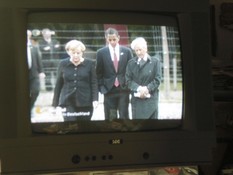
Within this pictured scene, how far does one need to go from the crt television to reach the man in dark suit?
0.09 feet

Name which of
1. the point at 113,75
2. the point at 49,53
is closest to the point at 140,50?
the point at 113,75

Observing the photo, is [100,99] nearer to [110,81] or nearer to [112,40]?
[110,81]

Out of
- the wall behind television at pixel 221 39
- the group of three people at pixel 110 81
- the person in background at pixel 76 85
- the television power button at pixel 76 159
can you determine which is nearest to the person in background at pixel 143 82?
the group of three people at pixel 110 81

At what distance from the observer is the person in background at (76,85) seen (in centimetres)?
150

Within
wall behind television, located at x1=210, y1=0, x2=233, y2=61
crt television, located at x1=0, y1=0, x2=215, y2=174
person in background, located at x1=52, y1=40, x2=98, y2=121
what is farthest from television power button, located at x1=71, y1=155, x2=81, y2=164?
wall behind television, located at x1=210, y1=0, x2=233, y2=61

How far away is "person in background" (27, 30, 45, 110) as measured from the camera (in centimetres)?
149

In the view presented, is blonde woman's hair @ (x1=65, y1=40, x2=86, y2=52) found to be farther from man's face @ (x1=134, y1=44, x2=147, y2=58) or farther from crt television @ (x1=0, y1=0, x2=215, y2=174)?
man's face @ (x1=134, y1=44, x2=147, y2=58)

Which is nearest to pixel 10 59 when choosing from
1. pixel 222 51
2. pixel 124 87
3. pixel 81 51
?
pixel 81 51

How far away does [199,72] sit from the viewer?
1.63m

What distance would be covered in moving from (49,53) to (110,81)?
0.25m

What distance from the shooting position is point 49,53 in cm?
149

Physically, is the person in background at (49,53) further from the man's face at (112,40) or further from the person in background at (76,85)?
the man's face at (112,40)

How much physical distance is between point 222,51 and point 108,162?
3.32 ft

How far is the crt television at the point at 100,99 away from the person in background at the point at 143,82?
25 mm
